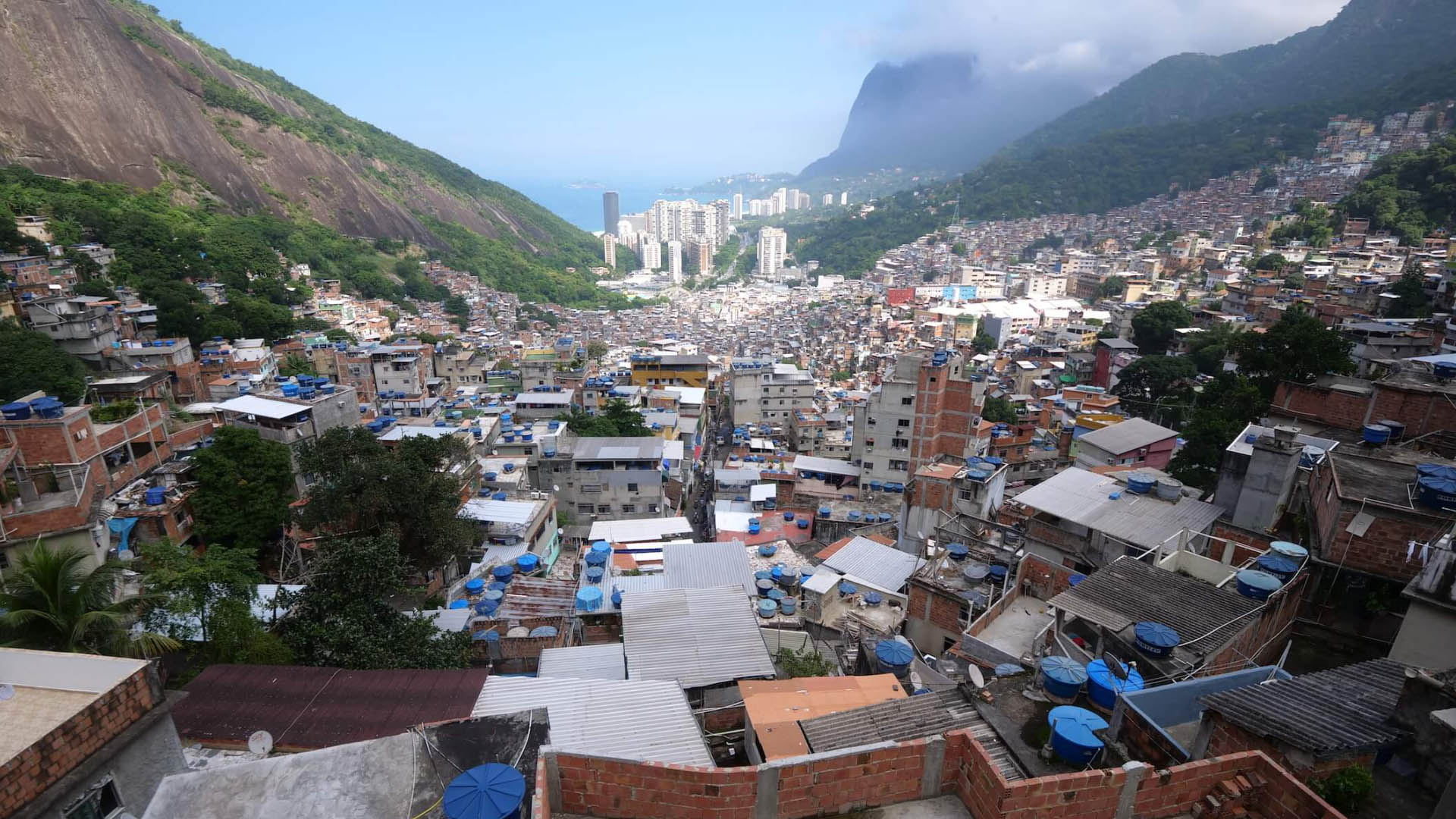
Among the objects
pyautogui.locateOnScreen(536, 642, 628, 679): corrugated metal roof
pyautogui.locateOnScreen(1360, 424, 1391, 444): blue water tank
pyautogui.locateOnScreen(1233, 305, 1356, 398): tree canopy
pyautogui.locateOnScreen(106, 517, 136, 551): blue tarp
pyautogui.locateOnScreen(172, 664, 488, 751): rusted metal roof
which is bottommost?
pyautogui.locateOnScreen(106, 517, 136, 551): blue tarp

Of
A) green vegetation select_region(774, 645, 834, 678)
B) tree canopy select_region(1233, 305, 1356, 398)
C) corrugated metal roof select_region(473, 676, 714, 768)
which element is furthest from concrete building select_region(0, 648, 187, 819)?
tree canopy select_region(1233, 305, 1356, 398)

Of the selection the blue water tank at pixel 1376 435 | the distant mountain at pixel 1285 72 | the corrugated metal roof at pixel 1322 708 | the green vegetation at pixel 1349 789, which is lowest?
the green vegetation at pixel 1349 789

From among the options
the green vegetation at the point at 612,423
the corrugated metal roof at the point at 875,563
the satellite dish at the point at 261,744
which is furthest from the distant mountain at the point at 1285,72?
the satellite dish at the point at 261,744

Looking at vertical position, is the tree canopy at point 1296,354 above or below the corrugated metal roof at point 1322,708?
above

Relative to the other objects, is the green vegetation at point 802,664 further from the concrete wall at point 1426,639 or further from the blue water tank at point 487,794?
the concrete wall at point 1426,639

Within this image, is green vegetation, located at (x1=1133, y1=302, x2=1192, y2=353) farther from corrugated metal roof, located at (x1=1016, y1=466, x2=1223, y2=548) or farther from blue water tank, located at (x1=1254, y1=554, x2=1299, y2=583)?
blue water tank, located at (x1=1254, y1=554, x2=1299, y2=583)
